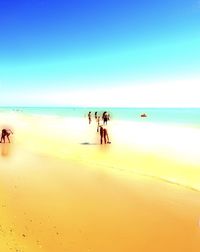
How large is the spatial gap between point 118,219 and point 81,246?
5.39ft

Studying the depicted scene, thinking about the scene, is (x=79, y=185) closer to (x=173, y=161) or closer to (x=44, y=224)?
(x=44, y=224)

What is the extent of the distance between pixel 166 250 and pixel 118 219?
1729mm

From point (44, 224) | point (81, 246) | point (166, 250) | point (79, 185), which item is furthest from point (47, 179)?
point (166, 250)

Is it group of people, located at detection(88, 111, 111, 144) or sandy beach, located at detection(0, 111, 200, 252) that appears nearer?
sandy beach, located at detection(0, 111, 200, 252)

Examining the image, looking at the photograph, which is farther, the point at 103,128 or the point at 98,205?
the point at 103,128

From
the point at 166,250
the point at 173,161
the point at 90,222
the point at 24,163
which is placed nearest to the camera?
the point at 166,250

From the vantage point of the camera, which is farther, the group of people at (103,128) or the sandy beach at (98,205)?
the group of people at (103,128)

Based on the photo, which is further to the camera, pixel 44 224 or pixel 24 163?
pixel 24 163

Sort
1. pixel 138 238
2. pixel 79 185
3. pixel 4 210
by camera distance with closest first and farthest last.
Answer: pixel 138 238, pixel 4 210, pixel 79 185

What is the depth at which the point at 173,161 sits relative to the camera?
16281mm

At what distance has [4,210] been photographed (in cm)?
848

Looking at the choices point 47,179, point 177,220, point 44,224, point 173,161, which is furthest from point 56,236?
point 173,161

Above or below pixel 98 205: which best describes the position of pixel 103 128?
above

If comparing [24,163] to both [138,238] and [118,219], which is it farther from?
[138,238]
